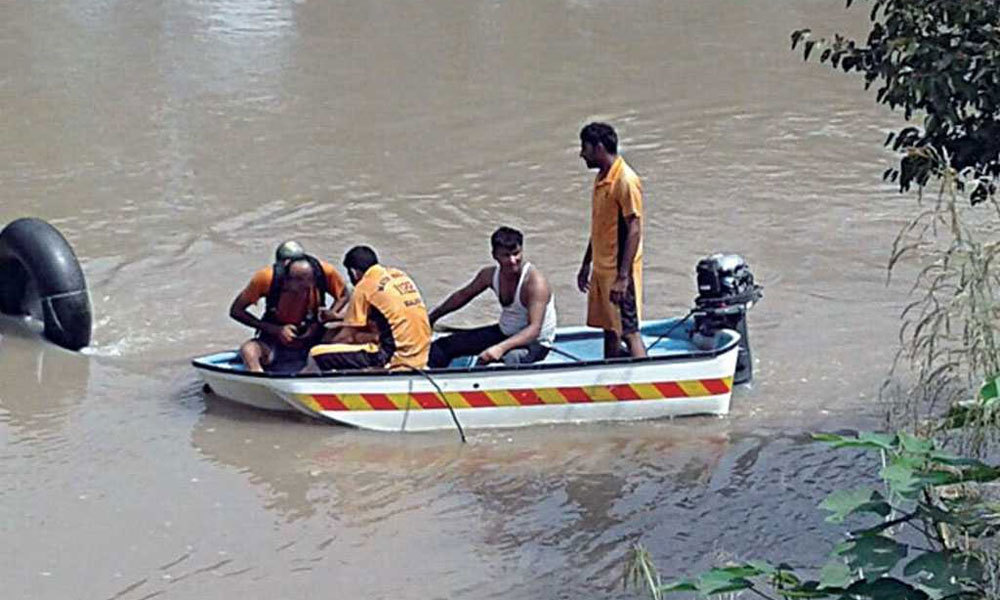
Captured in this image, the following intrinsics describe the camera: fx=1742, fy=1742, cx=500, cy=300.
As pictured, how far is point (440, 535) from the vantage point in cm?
880

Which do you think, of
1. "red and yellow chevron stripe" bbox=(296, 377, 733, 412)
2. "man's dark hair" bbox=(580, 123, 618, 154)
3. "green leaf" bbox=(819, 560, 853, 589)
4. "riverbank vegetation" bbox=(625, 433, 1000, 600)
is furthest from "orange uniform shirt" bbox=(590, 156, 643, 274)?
"green leaf" bbox=(819, 560, 853, 589)

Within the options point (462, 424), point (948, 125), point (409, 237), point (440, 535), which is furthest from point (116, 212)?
point (948, 125)

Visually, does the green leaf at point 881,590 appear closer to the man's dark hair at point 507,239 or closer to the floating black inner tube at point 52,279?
the man's dark hair at point 507,239

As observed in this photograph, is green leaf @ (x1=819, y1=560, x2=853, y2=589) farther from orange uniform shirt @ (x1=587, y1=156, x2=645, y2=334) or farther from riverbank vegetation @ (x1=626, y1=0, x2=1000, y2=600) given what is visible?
orange uniform shirt @ (x1=587, y1=156, x2=645, y2=334)

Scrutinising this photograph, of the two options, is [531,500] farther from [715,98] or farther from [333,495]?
[715,98]

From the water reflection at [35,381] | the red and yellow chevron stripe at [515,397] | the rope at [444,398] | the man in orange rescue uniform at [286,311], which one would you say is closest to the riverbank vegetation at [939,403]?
the red and yellow chevron stripe at [515,397]

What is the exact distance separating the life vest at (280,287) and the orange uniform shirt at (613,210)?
1691mm

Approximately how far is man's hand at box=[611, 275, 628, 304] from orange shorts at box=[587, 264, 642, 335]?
0.14 feet

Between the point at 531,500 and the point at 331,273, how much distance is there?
210 centimetres

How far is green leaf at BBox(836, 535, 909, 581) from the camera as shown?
4215 millimetres

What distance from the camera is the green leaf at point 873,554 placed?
166 inches

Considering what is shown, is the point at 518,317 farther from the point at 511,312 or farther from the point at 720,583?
the point at 720,583

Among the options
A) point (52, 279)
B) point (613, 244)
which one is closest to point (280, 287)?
point (52, 279)

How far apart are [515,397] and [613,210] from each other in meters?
1.20
